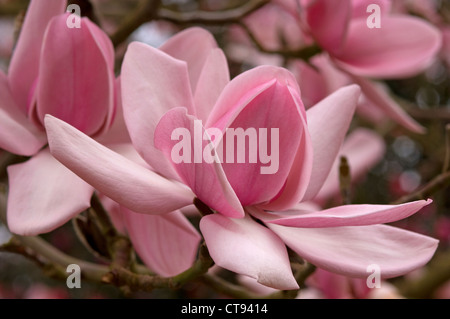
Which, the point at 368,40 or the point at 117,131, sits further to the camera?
the point at 368,40

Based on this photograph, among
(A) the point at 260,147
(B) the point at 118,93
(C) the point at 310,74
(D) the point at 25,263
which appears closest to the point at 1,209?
(B) the point at 118,93

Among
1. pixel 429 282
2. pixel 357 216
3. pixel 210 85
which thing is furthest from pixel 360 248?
pixel 429 282

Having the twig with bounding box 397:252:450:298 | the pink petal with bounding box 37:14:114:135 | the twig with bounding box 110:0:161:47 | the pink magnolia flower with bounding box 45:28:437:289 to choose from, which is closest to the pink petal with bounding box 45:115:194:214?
the pink magnolia flower with bounding box 45:28:437:289

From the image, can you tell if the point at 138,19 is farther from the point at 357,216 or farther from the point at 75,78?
the point at 357,216

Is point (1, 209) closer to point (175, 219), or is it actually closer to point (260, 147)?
point (175, 219)

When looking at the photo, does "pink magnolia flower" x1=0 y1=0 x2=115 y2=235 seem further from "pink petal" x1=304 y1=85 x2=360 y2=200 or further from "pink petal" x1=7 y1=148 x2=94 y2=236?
"pink petal" x1=304 y1=85 x2=360 y2=200

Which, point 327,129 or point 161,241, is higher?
point 327,129

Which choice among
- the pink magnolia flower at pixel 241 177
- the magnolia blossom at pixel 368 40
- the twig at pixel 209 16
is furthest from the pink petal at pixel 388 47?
the pink magnolia flower at pixel 241 177
